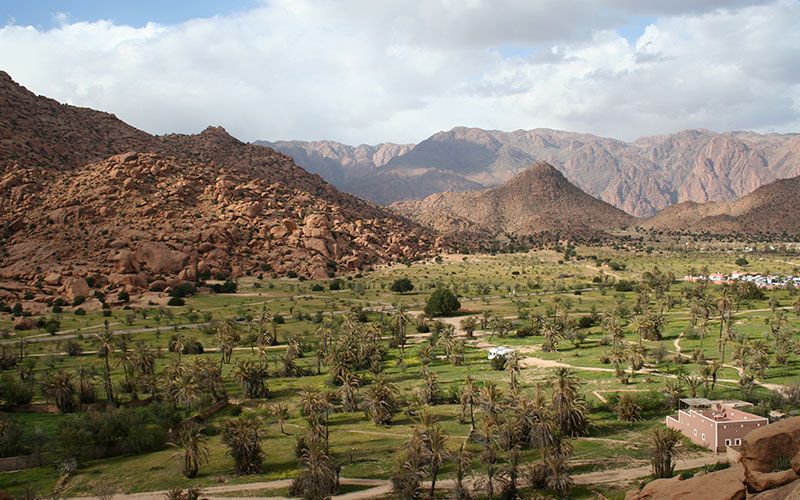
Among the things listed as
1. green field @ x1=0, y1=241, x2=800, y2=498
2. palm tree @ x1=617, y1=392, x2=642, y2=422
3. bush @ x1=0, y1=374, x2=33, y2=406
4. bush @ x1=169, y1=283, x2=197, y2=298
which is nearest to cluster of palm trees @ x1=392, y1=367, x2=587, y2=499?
green field @ x1=0, y1=241, x2=800, y2=498

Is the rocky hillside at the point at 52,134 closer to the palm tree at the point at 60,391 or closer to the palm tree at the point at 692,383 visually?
the palm tree at the point at 60,391

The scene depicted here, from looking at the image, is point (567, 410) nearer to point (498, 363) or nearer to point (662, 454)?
point (662, 454)

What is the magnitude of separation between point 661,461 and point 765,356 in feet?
72.8

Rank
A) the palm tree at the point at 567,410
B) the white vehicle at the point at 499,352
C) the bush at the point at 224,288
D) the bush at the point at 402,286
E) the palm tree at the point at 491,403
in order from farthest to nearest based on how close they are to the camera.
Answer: the bush at the point at 402,286 < the bush at the point at 224,288 < the white vehicle at the point at 499,352 < the palm tree at the point at 491,403 < the palm tree at the point at 567,410

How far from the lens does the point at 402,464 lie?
1089 inches

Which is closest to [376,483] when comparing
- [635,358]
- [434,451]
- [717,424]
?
[434,451]

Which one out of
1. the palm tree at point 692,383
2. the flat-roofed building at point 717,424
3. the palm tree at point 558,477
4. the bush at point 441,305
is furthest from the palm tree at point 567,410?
the bush at point 441,305

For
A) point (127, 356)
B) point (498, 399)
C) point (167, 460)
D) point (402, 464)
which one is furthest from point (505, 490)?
point (127, 356)

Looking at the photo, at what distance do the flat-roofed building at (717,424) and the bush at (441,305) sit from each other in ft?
152

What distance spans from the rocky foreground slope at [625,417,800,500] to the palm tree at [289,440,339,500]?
1604 cm

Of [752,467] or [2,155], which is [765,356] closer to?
[752,467]

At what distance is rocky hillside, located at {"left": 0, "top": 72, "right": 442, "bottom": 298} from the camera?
90750mm

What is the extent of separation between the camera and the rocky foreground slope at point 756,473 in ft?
50.6

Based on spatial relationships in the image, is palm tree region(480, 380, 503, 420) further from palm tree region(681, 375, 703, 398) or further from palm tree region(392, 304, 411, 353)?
palm tree region(392, 304, 411, 353)
